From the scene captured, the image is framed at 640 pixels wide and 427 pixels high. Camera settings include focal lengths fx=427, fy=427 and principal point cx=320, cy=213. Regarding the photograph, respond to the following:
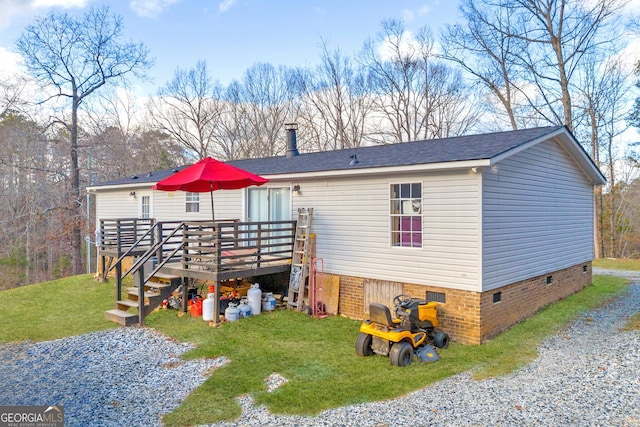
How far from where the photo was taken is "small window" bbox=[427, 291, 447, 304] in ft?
25.3

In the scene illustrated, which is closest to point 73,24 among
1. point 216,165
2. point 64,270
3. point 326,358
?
point 64,270

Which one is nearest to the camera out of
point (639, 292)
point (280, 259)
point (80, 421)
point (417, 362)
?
point (80, 421)

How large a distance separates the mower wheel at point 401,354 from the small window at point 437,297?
64.4 inches

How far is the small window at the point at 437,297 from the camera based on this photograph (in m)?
7.71

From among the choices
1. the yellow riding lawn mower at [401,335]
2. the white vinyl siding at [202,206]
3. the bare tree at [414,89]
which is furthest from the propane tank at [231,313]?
the bare tree at [414,89]

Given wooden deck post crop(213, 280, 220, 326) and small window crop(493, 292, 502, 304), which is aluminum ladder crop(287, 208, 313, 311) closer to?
wooden deck post crop(213, 280, 220, 326)

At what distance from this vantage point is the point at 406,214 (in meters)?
8.23

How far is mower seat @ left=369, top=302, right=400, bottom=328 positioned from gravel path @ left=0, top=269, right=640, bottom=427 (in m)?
1.12

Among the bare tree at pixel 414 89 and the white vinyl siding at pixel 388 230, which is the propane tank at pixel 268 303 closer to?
the white vinyl siding at pixel 388 230

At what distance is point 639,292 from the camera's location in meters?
11.3

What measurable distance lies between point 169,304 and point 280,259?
9.12ft

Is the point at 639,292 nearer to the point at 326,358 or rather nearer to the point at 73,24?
the point at 326,358

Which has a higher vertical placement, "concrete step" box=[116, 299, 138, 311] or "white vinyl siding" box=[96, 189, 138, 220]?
"white vinyl siding" box=[96, 189, 138, 220]

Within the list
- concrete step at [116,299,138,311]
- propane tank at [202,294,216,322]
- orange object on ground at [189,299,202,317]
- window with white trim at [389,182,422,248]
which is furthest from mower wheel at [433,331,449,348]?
concrete step at [116,299,138,311]
